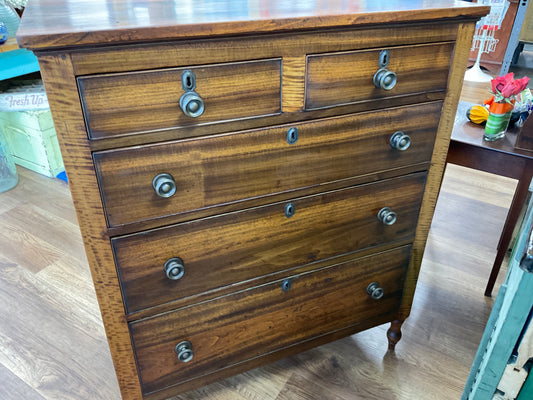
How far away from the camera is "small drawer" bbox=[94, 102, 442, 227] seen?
0.86m

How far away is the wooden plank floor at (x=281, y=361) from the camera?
4.55 feet

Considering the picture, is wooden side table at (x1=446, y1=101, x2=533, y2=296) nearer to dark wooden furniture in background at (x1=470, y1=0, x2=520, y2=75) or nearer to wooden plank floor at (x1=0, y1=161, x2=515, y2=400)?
wooden plank floor at (x1=0, y1=161, x2=515, y2=400)

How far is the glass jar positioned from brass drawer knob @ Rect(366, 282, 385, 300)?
6.43ft

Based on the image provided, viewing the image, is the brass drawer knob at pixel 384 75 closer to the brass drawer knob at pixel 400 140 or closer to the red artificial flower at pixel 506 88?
Result: the brass drawer knob at pixel 400 140

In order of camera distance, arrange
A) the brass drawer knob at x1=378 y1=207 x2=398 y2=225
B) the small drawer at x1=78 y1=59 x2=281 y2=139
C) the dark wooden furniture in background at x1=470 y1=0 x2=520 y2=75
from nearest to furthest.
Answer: the small drawer at x1=78 y1=59 x2=281 y2=139 < the brass drawer knob at x1=378 y1=207 x2=398 y2=225 < the dark wooden furniture in background at x1=470 y1=0 x2=520 y2=75

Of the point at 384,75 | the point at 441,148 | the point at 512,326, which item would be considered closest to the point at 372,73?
the point at 384,75

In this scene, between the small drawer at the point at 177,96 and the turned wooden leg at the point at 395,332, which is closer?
the small drawer at the point at 177,96

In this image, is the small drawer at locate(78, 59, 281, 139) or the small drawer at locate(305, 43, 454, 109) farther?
the small drawer at locate(305, 43, 454, 109)

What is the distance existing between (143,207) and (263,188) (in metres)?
0.26

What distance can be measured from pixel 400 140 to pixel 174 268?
0.59 meters

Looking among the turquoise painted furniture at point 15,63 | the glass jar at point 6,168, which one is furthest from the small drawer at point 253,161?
the glass jar at point 6,168

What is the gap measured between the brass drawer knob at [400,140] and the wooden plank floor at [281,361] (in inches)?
30.4

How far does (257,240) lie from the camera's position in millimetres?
1056

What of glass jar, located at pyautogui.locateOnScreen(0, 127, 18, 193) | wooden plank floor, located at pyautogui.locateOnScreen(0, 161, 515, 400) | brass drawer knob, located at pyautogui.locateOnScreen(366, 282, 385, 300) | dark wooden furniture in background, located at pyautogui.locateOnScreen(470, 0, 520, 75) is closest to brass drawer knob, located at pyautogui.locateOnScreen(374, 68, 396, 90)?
brass drawer knob, located at pyautogui.locateOnScreen(366, 282, 385, 300)
